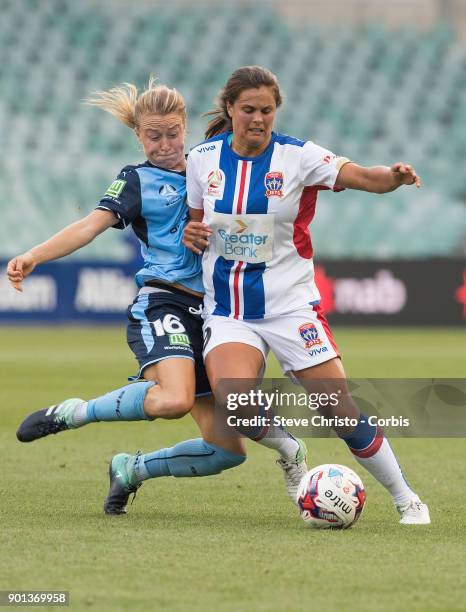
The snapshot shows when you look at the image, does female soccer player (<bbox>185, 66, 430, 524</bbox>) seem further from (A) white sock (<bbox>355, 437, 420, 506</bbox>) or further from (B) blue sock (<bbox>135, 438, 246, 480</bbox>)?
(B) blue sock (<bbox>135, 438, 246, 480</bbox>)

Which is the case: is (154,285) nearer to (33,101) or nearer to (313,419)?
(313,419)

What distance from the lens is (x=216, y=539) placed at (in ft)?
16.9

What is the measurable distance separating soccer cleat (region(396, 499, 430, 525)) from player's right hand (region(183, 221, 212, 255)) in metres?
1.45

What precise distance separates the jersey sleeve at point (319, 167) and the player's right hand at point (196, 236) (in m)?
0.48

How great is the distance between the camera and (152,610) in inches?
152

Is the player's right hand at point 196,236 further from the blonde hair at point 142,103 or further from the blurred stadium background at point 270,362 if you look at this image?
the blurred stadium background at point 270,362

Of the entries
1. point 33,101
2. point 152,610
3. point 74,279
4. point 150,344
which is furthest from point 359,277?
point 152,610

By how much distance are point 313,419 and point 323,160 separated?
1.35 meters

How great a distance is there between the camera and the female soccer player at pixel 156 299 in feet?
18.9

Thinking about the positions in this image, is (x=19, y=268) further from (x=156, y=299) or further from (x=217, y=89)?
(x=217, y=89)

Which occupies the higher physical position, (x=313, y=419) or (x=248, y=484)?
(x=313, y=419)

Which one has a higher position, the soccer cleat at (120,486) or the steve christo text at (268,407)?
the steve christo text at (268,407)

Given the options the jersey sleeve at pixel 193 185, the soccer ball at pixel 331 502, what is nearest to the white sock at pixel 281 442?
the soccer ball at pixel 331 502

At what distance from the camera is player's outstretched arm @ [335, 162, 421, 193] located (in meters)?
5.29
